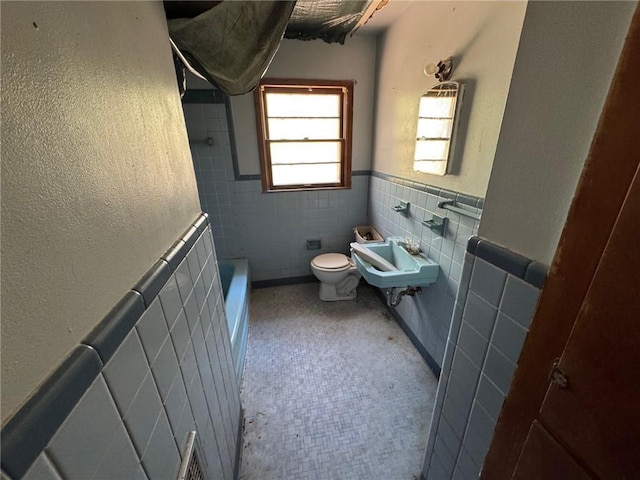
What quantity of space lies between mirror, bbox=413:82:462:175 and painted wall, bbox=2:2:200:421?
138cm

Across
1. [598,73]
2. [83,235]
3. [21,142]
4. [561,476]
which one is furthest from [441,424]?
[21,142]

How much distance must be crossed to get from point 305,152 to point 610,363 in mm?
2495

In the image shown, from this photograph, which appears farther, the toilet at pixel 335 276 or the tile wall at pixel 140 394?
the toilet at pixel 335 276

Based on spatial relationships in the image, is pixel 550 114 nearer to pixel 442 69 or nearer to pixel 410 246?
pixel 442 69

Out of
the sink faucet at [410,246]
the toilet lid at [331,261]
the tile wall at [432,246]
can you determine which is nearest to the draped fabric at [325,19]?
the tile wall at [432,246]

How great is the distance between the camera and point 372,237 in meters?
2.67

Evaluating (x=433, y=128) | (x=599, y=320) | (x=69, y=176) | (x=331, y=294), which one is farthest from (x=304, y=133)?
(x=599, y=320)

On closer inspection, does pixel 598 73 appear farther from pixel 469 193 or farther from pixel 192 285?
pixel 192 285

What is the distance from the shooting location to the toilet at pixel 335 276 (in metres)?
2.43

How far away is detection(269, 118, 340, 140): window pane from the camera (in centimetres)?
246

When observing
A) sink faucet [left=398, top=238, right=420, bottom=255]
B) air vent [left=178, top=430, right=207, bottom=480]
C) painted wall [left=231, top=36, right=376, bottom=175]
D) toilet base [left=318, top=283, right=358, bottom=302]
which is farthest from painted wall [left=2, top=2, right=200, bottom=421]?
toilet base [left=318, top=283, right=358, bottom=302]

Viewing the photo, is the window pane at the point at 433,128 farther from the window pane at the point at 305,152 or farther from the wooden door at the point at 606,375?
the wooden door at the point at 606,375

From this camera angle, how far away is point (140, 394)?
518 millimetres

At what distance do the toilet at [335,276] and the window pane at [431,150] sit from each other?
1.13m
